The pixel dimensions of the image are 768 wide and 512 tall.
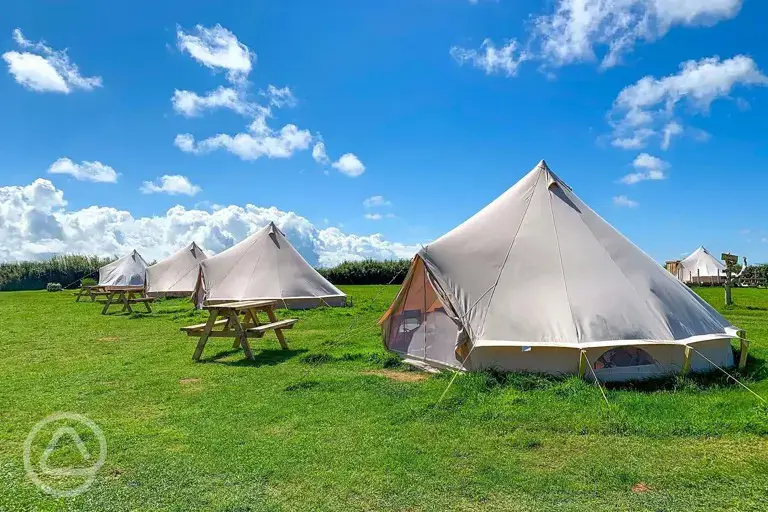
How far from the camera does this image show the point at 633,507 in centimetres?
395

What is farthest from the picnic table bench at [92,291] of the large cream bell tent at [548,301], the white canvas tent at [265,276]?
the large cream bell tent at [548,301]

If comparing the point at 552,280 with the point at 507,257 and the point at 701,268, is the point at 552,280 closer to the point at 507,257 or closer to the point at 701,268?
the point at 507,257

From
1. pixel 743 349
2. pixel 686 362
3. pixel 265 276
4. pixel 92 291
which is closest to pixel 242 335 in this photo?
pixel 686 362

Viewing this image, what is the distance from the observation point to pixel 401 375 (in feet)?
27.1

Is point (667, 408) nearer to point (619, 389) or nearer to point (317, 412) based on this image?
point (619, 389)

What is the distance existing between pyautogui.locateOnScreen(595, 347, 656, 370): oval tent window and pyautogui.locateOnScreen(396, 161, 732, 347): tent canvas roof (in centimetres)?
34

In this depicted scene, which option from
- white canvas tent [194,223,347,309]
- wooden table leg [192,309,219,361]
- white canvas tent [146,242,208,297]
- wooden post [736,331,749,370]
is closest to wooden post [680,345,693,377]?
wooden post [736,331,749,370]

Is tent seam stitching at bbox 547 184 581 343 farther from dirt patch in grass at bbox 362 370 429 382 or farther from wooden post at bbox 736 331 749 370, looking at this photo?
wooden post at bbox 736 331 749 370

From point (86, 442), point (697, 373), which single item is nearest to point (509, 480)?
point (86, 442)

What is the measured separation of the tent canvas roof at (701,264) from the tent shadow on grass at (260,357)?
140ft

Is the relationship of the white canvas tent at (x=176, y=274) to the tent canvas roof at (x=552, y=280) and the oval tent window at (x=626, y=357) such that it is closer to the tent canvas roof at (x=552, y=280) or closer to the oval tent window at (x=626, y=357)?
the tent canvas roof at (x=552, y=280)

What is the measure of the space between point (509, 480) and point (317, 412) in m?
2.67

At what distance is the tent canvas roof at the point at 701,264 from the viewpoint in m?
43.4

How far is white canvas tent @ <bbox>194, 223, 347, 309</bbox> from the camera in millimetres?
19031
